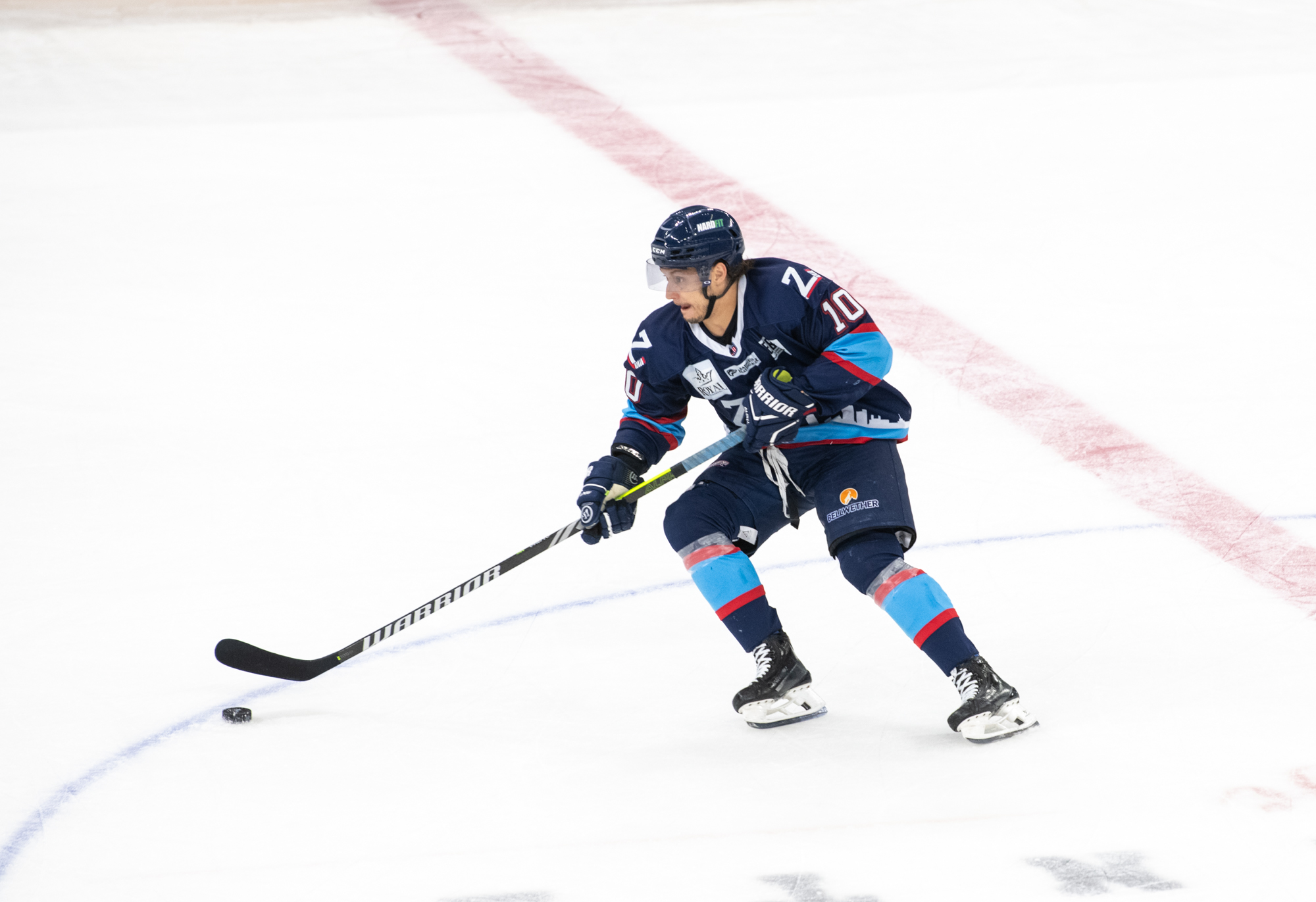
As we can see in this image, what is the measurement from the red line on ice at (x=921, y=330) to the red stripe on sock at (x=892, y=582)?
1048mm

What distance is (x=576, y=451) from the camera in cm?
443

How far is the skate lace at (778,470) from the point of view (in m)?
3.17

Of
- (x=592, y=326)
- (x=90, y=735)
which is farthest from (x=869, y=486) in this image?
(x=592, y=326)

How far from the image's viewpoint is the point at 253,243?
5695 mm

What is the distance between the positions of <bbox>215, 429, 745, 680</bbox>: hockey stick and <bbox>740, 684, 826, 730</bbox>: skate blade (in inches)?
19.8

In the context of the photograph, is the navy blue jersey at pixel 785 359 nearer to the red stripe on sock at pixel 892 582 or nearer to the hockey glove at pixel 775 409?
the hockey glove at pixel 775 409

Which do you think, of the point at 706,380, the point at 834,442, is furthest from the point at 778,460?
the point at 706,380

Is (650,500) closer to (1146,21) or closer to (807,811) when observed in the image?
(807,811)

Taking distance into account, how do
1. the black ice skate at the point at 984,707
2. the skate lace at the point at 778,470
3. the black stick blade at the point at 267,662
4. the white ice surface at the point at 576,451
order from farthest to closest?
the black stick blade at the point at 267,662 → the skate lace at the point at 778,470 → the black ice skate at the point at 984,707 → the white ice surface at the point at 576,451

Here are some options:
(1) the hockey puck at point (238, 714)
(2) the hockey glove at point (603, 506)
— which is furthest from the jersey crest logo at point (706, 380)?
(1) the hockey puck at point (238, 714)

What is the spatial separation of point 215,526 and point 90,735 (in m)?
0.96

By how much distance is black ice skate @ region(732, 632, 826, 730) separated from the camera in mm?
3100

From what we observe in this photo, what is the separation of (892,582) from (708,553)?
0.38m

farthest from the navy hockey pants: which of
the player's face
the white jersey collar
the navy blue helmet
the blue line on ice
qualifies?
the blue line on ice
